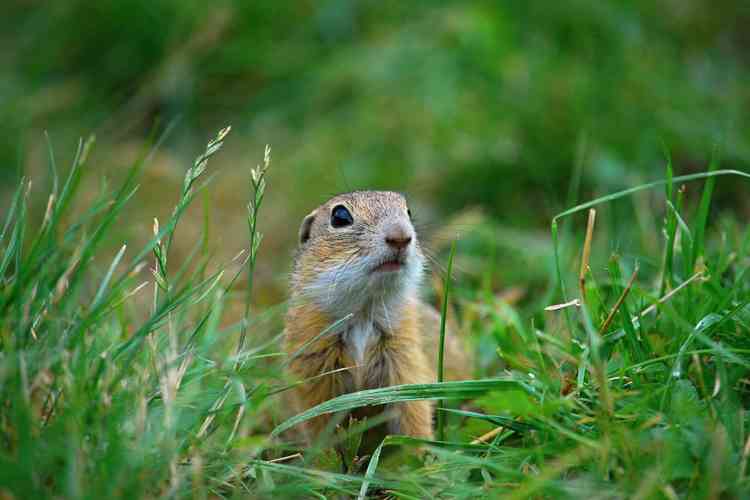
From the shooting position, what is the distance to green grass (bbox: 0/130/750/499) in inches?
92.0

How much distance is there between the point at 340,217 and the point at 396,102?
3.73 m

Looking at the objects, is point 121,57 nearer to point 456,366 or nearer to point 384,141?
point 384,141

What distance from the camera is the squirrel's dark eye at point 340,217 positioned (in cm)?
381

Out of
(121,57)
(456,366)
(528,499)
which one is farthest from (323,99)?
(528,499)

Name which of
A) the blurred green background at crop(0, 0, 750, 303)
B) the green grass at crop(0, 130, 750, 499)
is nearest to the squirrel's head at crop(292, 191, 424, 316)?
the green grass at crop(0, 130, 750, 499)

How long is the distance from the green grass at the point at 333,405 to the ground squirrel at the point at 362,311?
1.27ft

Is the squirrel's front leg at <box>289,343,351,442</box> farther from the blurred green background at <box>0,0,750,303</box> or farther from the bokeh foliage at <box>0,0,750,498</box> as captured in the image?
the blurred green background at <box>0,0,750,303</box>

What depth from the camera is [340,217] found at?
386cm

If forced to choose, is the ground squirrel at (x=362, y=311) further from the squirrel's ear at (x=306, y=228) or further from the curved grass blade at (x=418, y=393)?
the curved grass blade at (x=418, y=393)

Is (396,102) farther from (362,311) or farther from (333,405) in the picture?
(333,405)

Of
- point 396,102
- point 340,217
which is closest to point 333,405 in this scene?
point 340,217

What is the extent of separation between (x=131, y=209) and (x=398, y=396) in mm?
4390

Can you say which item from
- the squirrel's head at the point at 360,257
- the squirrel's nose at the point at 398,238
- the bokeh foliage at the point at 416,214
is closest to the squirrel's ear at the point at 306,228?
the squirrel's head at the point at 360,257

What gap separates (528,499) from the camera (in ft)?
8.22
